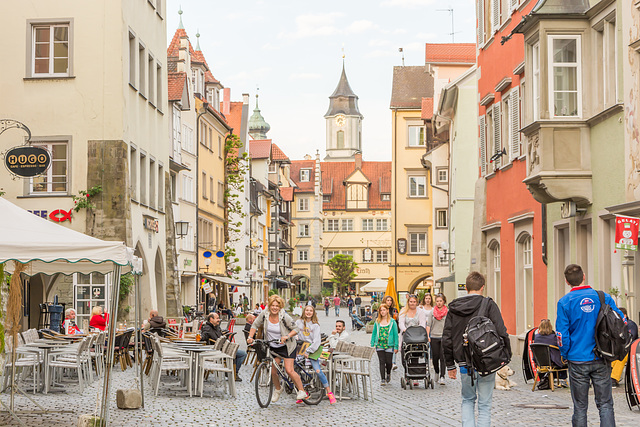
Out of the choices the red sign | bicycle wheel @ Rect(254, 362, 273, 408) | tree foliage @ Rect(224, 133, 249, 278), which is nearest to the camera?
the red sign

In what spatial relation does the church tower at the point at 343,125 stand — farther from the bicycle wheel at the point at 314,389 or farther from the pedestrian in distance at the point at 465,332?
the pedestrian in distance at the point at 465,332

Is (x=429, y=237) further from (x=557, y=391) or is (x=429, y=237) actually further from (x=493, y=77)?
(x=557, y=391)

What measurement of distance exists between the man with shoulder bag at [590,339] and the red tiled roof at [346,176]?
4265 inches

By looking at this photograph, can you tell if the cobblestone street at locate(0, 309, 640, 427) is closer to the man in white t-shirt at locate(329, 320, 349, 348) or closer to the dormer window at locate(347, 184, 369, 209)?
the man in white t-shirt at locate(329, 320, 349, 348)

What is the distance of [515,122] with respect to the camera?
962 inches

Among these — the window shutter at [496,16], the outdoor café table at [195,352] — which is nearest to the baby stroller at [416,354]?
the outdoor café table at [195,352]

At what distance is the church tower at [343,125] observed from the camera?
160125 millimetres

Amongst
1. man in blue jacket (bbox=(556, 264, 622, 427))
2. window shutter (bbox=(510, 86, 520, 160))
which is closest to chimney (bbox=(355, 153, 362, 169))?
window shutter (bbox=(510, 86, 520, 160))

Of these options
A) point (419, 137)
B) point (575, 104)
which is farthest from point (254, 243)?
point (575, 104)

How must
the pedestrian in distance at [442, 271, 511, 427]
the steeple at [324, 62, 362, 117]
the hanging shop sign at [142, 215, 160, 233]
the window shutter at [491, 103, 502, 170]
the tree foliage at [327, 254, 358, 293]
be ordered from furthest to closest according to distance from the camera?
1. the steeple at [324, 62, 362, 117]
2. the tree foliage at [327, 254, 358, 293]
3. the hanging shop sign at [142, 215, 160, 233]
4. the window shutter at [491, 103, 502, 170]
5. the pedestrian in distance at [442, 271, 511, 427]

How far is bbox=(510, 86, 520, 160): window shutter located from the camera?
24234mm

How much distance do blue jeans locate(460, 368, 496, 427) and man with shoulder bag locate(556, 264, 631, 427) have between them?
833mm

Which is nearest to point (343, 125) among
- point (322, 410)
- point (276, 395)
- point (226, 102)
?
point (226, 102)

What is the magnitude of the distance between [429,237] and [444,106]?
1065 inches
